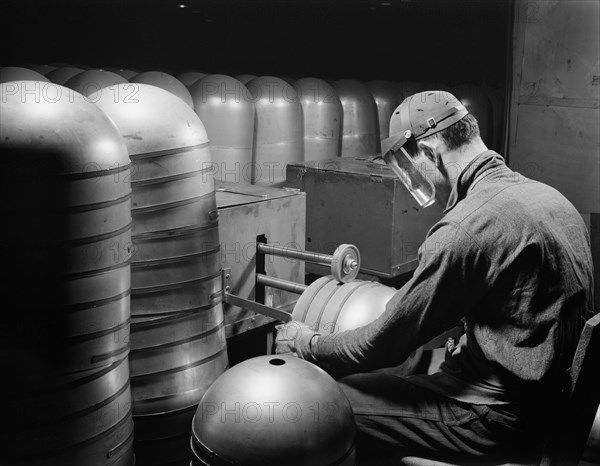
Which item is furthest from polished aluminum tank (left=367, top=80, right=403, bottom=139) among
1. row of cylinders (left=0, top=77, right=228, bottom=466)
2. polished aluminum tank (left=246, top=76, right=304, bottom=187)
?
row of cylinders (left=0, top=77, right=228, bottom=466)

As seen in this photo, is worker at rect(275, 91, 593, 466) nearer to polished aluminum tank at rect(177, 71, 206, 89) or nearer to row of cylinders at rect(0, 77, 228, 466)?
row of cylinders at rect(0, 77, 228, 466)

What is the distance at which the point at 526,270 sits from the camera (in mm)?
1689

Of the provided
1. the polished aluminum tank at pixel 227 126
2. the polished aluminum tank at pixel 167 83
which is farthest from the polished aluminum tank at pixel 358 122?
the polished aluminum tank at pixel 167 83

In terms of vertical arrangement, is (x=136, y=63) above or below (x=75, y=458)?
above

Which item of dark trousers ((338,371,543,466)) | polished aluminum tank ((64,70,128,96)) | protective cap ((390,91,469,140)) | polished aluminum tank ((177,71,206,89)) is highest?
polished aluminum tank ((177,71,206,89))

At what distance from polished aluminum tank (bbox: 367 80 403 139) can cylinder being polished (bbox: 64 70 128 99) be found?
211 cm

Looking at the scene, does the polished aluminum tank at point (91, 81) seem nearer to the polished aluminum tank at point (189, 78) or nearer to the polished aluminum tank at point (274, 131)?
the polished aluminum tank at point (189, 78)

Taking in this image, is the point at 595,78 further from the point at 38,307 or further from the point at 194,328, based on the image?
the point at 38,307

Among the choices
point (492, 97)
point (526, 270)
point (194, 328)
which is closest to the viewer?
point (526, 270)

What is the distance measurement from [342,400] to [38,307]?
79 cm

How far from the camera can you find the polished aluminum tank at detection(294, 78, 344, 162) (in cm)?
480

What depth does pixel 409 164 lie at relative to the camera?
212 cm

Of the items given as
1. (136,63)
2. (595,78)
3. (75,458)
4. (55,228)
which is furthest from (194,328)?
(136,63)

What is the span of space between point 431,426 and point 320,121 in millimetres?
3290
